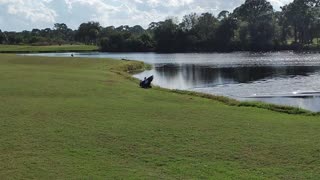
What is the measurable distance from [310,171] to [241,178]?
→ 85.8 inches

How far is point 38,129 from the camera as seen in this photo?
58.9ft

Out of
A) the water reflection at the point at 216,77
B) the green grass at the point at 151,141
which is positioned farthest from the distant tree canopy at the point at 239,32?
the green grass at the point at 151,141

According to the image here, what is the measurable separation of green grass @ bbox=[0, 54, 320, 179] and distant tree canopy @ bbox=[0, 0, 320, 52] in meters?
134

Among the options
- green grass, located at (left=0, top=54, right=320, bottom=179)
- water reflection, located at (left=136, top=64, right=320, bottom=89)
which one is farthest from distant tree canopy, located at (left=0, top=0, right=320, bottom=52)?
green grass, located at (left=0, top=54, right=320, bottom=179)

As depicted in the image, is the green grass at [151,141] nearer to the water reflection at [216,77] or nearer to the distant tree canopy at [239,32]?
the water reflection at [216,77]

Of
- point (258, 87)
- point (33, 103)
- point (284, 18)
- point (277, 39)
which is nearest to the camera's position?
point (33, 103)

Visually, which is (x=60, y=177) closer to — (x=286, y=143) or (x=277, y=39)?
(x=286, y=143)

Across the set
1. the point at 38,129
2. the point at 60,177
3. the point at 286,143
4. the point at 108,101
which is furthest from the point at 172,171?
the point at 108,101

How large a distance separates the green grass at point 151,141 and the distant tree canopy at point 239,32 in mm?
133782

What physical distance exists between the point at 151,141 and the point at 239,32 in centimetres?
14906

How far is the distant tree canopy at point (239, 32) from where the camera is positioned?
506 ft

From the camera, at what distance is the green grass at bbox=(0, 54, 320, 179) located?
41.0 feet

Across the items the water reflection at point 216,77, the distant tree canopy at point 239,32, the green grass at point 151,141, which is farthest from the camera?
the distant tree canopy at point 239,32

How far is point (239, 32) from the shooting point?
160m
